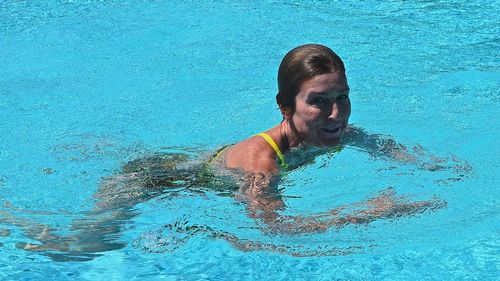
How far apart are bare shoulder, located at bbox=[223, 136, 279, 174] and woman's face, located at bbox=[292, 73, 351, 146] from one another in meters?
0.26

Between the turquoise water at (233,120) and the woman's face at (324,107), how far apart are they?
0.40 m

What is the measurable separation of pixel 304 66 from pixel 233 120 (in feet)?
7.09

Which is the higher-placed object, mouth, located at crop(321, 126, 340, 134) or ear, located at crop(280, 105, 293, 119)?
ear, located at crop(280, 105, 293, 119)

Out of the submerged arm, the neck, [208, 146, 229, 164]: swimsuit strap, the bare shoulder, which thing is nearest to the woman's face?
the neck

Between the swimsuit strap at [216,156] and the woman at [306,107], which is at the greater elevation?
the woman at [306,107]

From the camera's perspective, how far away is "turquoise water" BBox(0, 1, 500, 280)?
4613 millimetres

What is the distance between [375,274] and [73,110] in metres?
3.51

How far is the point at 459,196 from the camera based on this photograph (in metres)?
5.09

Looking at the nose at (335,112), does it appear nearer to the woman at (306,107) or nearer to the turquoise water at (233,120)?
the woman at (306,107)

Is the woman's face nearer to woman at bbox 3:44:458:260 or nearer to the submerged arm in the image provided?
woman at bbox 3:44:458:260

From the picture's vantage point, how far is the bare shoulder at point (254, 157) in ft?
15.5

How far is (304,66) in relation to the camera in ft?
15.5

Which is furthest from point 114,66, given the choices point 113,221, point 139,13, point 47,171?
point 113,221

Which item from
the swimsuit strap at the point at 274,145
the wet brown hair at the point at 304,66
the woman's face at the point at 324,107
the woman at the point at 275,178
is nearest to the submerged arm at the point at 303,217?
the woman at the point at 275,178
